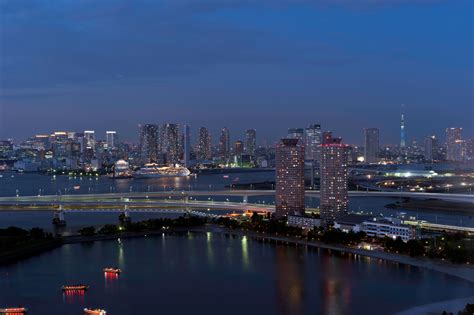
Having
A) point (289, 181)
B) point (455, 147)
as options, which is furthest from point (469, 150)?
point (289, 181)

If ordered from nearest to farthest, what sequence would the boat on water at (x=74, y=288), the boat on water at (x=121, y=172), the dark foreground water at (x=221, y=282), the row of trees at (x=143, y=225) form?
the dark foreground water at (x=221, y=282), the boat on water at (x=74, y=288), the row of trees at (x=143, y=225), the boat on water at (x=121, y=172)

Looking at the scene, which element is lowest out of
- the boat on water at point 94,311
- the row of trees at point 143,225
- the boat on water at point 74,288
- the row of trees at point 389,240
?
the boat on water at point 94,311

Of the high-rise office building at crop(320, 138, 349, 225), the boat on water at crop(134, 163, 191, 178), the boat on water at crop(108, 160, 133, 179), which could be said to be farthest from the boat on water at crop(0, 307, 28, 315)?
the boat on water at crop(134, 163, 191, 178)

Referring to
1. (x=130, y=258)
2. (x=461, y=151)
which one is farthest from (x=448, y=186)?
(x=461, y=151)

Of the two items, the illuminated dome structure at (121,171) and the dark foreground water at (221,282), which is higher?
the illuminated dome structure at (121,171)

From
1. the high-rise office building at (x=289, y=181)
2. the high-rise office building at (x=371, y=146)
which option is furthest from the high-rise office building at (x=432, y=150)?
the high-rise office building at (x=289, y=181)

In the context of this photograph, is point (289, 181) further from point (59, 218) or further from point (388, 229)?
point (59, 218)

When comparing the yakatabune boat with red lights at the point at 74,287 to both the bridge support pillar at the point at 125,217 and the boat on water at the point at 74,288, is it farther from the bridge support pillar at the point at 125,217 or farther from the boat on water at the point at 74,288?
the bridge support pillar at the point at 125,217
